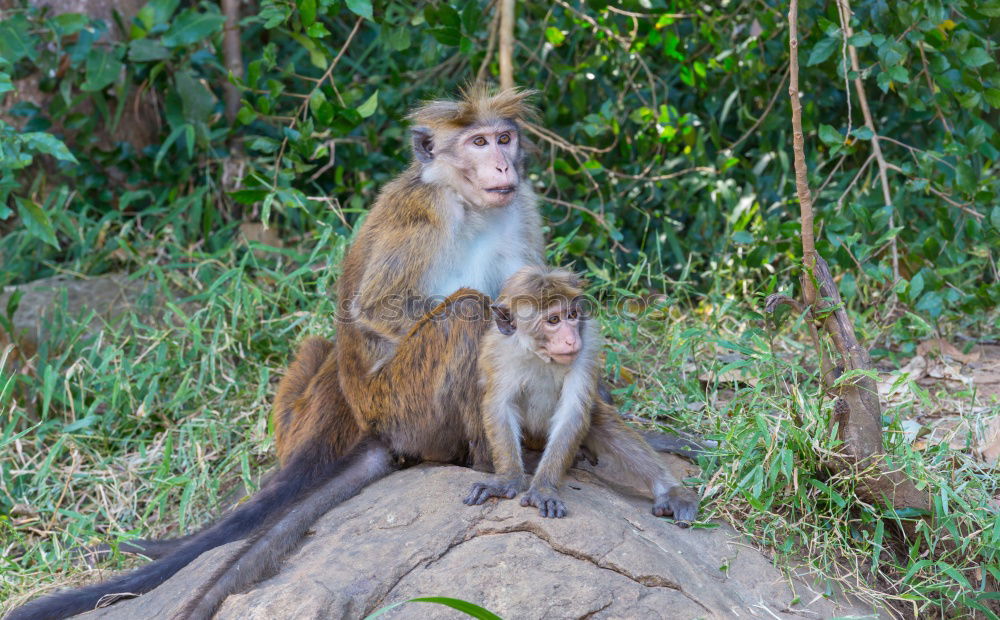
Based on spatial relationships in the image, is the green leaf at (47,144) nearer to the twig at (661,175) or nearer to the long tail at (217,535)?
the long tail at (217,535)

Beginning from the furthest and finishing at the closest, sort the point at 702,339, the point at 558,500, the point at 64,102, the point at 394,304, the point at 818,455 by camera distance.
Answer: the point at 64,102
the point at 702,339
the point at 394,304
the point at 818,455
the point at 558,500

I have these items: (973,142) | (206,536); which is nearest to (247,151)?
(206,536)

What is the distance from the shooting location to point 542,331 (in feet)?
11.1

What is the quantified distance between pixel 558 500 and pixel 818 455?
88cm

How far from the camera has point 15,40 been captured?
208 inches

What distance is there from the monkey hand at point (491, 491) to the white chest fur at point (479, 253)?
2.64ft

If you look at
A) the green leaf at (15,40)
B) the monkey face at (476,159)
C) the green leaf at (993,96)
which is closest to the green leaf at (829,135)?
the green leaf at (993,96)

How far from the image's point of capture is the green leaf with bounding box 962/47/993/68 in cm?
458

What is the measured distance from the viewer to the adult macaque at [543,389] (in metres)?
3.38

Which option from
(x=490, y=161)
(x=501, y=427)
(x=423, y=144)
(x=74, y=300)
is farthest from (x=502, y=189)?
(x=74, y=300)

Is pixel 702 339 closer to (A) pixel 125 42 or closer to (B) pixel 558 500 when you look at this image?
(B) pixel 558 500

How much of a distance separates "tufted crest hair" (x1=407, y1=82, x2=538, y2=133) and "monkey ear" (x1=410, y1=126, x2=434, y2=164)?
0.09 ft

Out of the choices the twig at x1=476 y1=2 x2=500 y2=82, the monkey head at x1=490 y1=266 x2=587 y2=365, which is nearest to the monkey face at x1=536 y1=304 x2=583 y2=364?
the monkey head at x1=490 y1=266 x2=587 y2=365

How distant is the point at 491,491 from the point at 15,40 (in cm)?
352
